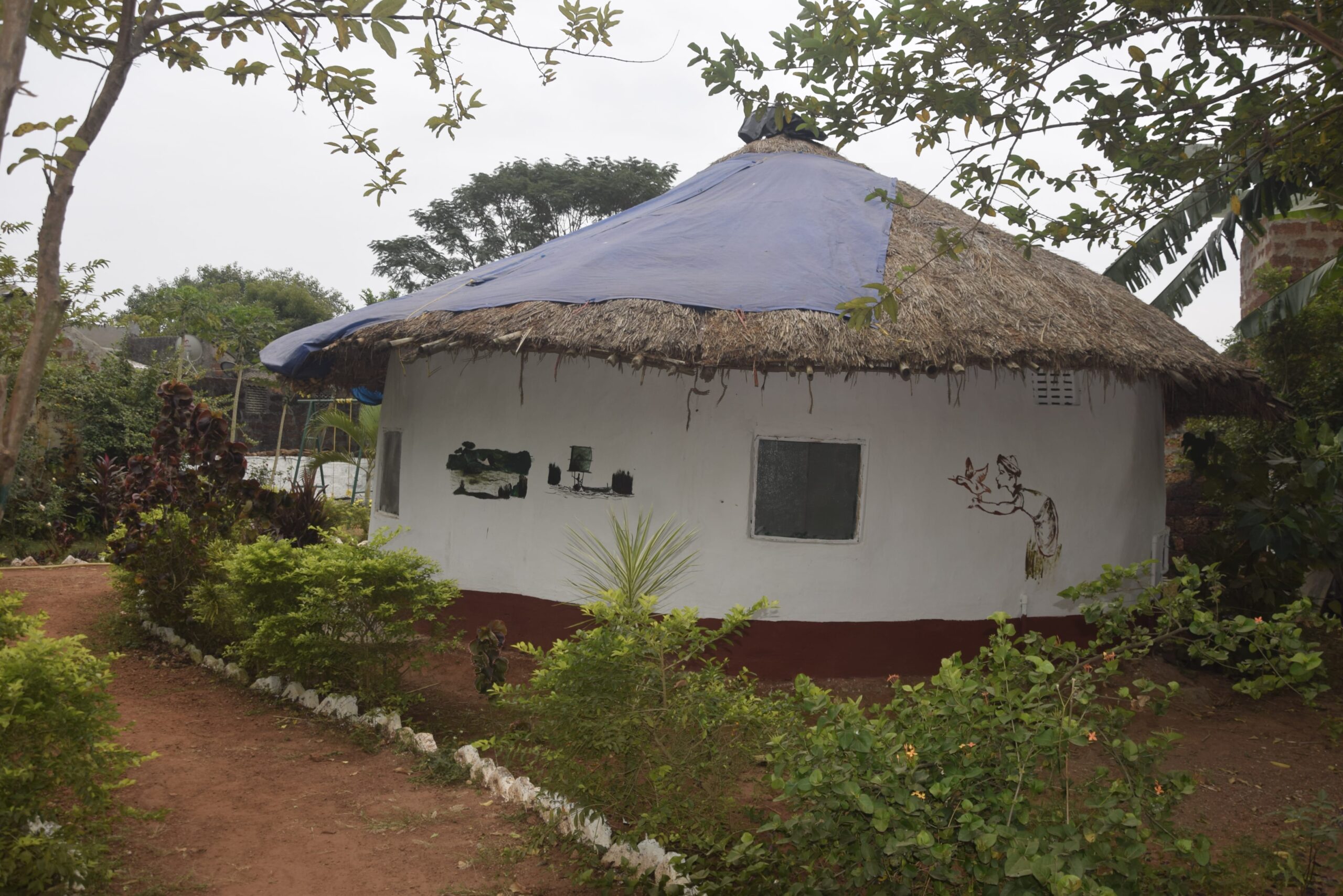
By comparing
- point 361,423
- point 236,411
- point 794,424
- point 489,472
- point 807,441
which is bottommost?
Answer: point 489,472

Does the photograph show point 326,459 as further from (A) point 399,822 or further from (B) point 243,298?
(B) point 243,298

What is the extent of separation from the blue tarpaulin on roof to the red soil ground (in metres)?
2.69

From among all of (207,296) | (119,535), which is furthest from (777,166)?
(207,296)

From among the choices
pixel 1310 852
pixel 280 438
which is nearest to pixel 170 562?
pixel 1310 852

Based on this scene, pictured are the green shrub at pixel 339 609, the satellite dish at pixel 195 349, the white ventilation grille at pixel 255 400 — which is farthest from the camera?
the satellite dish at pixel 195 349

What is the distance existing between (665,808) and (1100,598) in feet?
17.8

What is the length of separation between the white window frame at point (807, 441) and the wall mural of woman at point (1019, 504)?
0.71 meters

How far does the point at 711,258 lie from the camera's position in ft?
23.8

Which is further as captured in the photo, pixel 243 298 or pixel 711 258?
pixel 243 298

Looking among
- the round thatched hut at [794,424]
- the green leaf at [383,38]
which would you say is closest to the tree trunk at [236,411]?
the round thatched hut at [794,424]

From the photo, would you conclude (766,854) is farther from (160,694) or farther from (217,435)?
(217,435)

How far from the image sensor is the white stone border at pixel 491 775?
3510 mm

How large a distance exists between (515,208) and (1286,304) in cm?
2390

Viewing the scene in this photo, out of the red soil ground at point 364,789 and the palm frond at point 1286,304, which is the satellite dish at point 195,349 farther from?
the palm frond at point 1286,304
